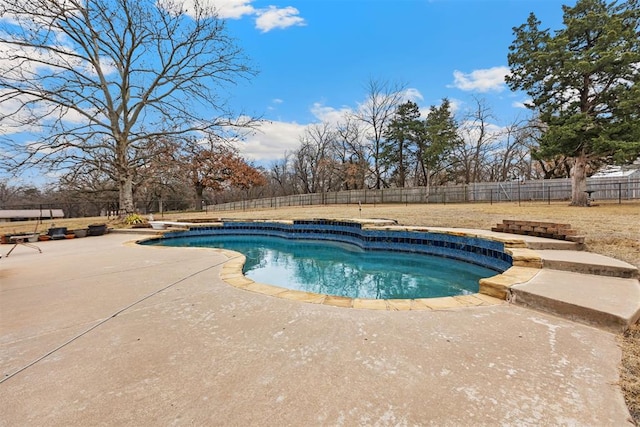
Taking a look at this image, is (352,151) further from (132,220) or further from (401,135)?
(132,220)

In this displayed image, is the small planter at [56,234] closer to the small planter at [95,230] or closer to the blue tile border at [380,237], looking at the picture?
the small planter at [95,230]

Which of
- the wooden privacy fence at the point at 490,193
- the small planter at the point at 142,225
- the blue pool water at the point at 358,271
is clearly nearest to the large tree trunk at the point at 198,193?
the wooden privacy fence at the point at 490,193

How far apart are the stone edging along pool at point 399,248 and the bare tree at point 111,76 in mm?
4507

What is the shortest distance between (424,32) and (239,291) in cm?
1355

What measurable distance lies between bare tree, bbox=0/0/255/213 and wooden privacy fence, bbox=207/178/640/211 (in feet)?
43.9

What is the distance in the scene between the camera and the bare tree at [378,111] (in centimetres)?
2369

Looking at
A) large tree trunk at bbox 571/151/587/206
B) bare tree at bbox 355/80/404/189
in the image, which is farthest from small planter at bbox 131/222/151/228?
bare tree at bbox 355/80/404/189

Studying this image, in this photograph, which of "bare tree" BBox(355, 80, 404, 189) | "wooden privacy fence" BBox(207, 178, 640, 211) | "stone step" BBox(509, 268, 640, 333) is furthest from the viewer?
"bare tree" BBox(355, 80, 404, 189)

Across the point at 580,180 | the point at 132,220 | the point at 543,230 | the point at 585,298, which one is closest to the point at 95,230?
the point at 132,220

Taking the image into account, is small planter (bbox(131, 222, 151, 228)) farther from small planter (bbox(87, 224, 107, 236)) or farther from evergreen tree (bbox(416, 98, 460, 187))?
evergreen tree (bbox(416, 98, 460, 187))

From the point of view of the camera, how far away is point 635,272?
290 cm

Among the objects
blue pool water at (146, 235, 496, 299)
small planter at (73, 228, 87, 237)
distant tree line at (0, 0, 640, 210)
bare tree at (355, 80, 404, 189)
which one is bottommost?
blue pool water at (146, 235, 496, 299)

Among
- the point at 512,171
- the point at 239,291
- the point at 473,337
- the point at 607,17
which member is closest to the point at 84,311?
the point at 239,291

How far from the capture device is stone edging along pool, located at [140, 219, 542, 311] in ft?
8.55
